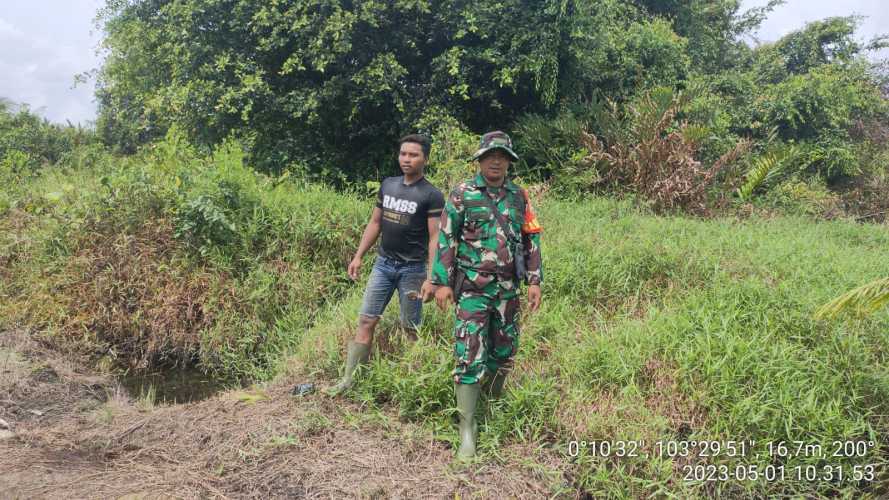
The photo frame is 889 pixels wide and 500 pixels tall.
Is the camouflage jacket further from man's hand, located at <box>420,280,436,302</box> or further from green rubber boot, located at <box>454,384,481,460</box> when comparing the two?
green rubber boot, located at <box>454,384,481,460</box>

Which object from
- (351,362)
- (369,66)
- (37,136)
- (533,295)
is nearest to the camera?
(533,295)

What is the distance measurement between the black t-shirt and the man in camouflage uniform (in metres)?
0.38

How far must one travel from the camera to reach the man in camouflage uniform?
2867 millimetres

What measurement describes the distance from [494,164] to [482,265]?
523 millimetres

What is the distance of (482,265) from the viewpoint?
Result: 2.86m

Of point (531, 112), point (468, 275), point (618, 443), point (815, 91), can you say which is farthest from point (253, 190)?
point (815, 91)

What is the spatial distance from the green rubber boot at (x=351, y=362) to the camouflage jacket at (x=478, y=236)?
33.8 inches

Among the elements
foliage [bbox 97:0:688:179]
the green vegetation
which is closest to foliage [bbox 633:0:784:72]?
the green vegetation

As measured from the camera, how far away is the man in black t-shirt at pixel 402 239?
3.29 meters

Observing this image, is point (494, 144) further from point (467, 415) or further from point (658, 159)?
point (658, 159)

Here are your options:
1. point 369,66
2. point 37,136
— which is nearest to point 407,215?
point 369,66

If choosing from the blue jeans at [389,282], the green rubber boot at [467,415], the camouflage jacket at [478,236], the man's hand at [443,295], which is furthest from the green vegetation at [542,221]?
the camouflage jacket at [478,236]

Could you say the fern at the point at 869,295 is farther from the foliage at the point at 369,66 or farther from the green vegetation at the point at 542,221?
the foliage at the point at 369,66

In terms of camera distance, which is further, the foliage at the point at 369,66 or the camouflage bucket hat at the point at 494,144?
the foliage at the point at 369,66
